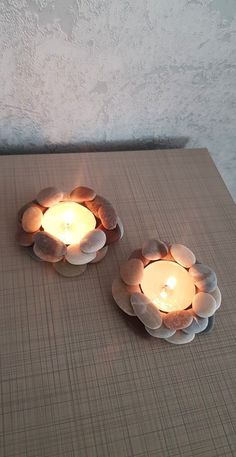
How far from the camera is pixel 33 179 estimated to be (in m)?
0.62

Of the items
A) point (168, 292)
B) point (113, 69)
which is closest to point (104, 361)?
point (168, 292)

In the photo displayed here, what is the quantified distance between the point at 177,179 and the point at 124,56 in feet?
0.75

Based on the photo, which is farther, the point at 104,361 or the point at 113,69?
the point at 113,69

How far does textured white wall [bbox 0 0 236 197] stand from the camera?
1.74ft

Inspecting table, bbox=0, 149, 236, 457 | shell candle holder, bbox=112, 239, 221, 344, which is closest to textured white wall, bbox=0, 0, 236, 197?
table, bbox=0, 149, 236, 457

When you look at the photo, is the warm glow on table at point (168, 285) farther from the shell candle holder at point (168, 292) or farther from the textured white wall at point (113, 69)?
the textured white wall at point (113, 69)

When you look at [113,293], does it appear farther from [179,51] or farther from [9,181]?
[179,51]

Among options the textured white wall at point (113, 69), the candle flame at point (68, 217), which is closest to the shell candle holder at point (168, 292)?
the candle flame at point (68, 217)

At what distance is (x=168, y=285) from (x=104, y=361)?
13 cm

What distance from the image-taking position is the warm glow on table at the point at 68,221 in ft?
1.79

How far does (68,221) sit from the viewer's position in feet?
1.82

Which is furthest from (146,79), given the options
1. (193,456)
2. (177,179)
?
(193,456)

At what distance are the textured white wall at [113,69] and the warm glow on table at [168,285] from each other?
0.31 meters

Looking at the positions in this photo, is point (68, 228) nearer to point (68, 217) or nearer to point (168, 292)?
point (68, 217)
